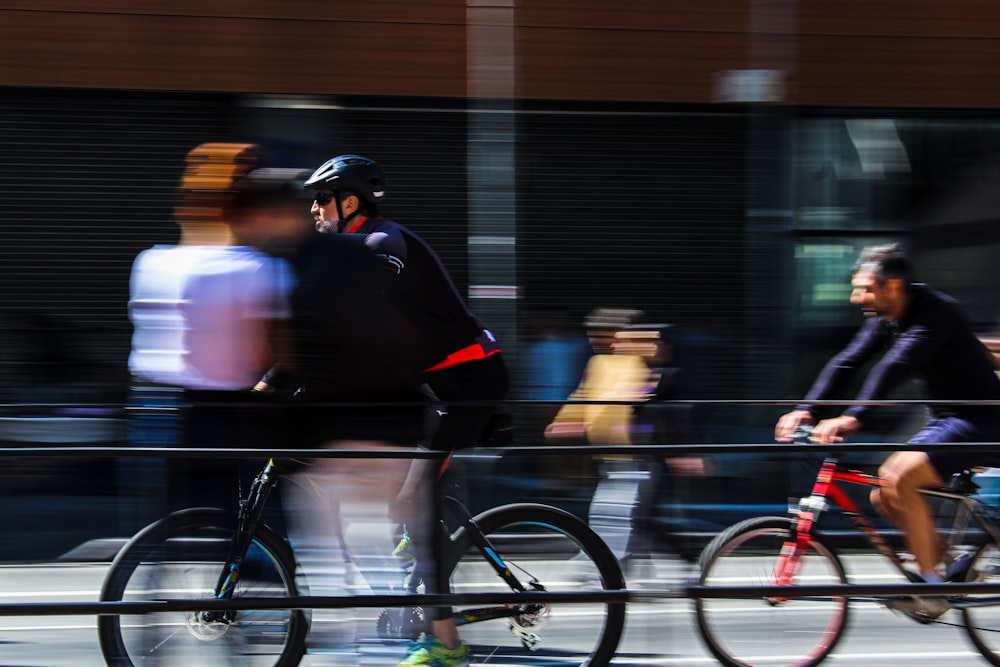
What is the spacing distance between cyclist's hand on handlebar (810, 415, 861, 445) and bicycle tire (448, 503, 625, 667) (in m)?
1.09

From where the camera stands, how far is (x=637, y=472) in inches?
129

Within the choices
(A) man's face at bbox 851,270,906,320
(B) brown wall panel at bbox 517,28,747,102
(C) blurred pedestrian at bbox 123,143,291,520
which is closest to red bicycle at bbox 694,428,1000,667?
(A) man's face at bbox 851,270,906,320

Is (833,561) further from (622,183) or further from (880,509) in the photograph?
(622,183)

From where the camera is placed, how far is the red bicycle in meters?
3.89

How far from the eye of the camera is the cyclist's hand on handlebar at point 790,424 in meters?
4.27

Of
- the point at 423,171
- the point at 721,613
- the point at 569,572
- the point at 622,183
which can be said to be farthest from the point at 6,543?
the point at 622,183

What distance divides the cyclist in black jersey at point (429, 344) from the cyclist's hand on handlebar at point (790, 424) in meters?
1.21

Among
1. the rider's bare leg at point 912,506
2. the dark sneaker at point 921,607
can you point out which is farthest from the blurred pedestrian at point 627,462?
the dark sneaker at point 921,607

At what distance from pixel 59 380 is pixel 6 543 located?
5.03m

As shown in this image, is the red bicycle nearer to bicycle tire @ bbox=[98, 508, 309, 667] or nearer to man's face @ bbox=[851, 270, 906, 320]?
man's face @ bbox=[851, 270, 906, 320]

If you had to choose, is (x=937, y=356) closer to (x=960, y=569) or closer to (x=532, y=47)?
(x=960, y=569)

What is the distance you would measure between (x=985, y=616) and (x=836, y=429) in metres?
0.81

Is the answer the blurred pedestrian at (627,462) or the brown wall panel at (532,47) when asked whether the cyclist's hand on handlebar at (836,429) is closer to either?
the blurred pedestrian at (627,462)

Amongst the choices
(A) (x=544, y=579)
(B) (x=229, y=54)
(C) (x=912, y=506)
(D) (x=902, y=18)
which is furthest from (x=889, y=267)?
(B) (x=229, y=54)
